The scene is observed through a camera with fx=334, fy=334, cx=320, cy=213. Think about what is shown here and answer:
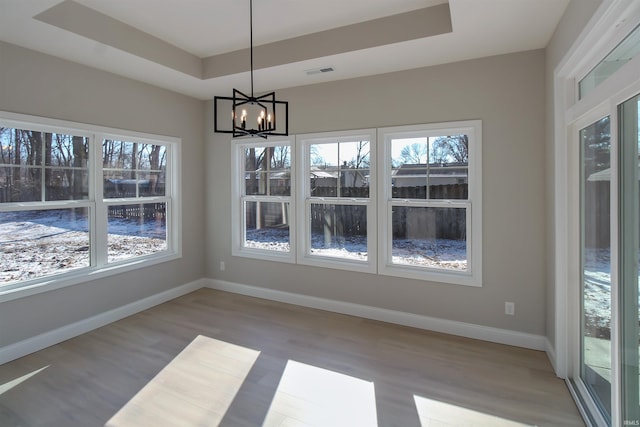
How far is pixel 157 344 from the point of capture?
3.22m

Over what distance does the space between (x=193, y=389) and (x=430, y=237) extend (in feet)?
8.70

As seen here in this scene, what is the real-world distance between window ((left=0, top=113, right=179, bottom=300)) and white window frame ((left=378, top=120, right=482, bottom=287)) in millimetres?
2798

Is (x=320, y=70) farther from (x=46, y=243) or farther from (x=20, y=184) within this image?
(x=46, y=243)

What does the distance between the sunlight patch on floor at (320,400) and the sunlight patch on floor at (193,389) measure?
0.37 meters

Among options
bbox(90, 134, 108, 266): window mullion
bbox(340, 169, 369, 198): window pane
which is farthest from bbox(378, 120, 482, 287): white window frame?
bbox(90, 134, 108, 266): window mullion

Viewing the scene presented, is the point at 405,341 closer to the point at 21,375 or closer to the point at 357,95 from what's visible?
the point at 357,95

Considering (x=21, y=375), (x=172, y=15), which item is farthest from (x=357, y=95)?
(x=21, y=375)

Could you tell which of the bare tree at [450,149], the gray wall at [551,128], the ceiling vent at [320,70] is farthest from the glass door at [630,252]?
the ceiling vent at [320,70]

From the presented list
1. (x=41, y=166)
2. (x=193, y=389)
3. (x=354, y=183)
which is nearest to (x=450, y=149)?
(x=354, y=183)

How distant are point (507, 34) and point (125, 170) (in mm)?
4174

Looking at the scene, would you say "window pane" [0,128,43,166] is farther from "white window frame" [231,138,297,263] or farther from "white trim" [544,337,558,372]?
"white trim" [544,337,558,372]

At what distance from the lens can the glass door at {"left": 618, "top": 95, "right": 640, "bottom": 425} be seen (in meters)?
1.56

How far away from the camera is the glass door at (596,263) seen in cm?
192

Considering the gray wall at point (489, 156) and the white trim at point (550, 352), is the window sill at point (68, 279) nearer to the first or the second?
the gray wall at point (489, 156)
